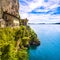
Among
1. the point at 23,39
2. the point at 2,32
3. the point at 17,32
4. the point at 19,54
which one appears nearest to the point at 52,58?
the point at 23,39

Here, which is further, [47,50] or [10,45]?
[47,50]

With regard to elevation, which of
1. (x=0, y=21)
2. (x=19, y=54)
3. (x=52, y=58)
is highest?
(x=0, y=21)

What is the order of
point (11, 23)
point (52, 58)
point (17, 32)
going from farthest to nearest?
point (52, 58) → point (11, 23) → point (17, 32)

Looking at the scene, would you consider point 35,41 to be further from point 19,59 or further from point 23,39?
point 19,59

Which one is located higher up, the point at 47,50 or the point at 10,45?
the point at 10,45

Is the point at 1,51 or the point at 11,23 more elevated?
the point at 11,23

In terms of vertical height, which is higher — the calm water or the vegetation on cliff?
the vegetation on cliff

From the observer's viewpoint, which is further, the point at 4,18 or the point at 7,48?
the point at 4,18

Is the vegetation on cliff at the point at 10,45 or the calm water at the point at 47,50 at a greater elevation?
the vegetation on cliff at the point at 10,45

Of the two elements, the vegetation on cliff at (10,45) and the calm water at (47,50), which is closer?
the vegetation on cliff at (10,45)

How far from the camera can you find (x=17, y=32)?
124 ft

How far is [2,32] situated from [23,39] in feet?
38.0

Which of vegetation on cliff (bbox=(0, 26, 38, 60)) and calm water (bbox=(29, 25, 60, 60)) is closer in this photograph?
vegetation on cliff (bbox=(0, 26, 38, 60))

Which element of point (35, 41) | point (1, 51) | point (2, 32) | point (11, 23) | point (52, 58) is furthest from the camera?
point (35, 41)
